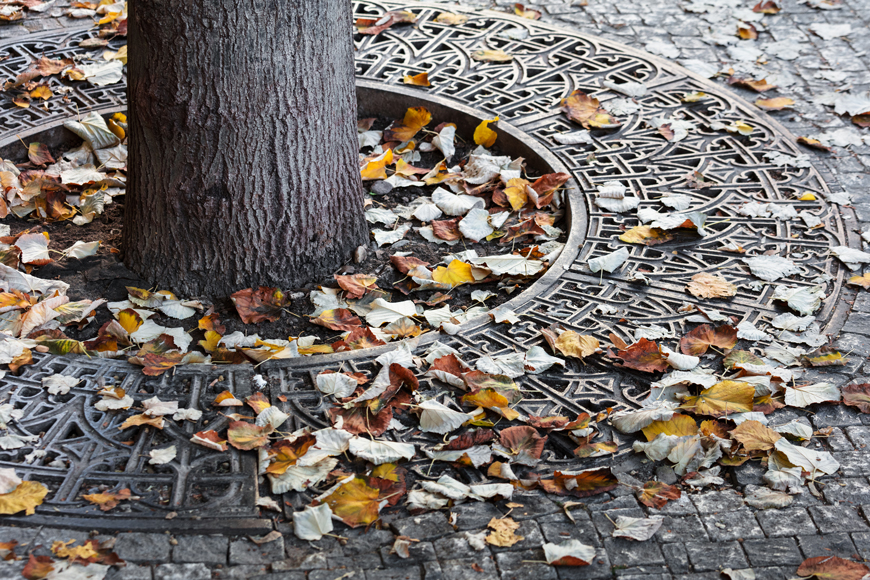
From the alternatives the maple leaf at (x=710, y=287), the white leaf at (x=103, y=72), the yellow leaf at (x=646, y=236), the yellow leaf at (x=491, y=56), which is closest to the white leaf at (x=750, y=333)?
the maple leaf at (x=710, y=287)

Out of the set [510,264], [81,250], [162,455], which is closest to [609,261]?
[510,264]

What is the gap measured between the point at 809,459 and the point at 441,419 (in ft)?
3.39

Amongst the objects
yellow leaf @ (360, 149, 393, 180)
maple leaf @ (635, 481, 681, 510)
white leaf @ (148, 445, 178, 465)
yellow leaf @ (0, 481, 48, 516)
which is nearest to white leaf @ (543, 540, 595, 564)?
maple leaf @ (635, 481, 681, 510)

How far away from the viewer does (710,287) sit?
9.50 ft

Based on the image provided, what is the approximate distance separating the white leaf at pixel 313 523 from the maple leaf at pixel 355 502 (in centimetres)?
3

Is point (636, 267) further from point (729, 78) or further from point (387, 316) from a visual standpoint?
point (729, 78)

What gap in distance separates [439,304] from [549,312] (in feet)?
1.34

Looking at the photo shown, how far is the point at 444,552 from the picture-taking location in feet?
6.33

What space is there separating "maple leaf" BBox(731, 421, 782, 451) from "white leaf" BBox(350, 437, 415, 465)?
37.2 inches

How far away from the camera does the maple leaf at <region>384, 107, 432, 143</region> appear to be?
12.7 ft

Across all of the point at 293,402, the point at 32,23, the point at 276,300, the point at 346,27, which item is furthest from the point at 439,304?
the point at 32,23

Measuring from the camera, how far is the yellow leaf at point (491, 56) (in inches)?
169

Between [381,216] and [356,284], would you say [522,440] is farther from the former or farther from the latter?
[381,216]

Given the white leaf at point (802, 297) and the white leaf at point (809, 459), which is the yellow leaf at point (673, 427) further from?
the white leaf at point (802, 297)
